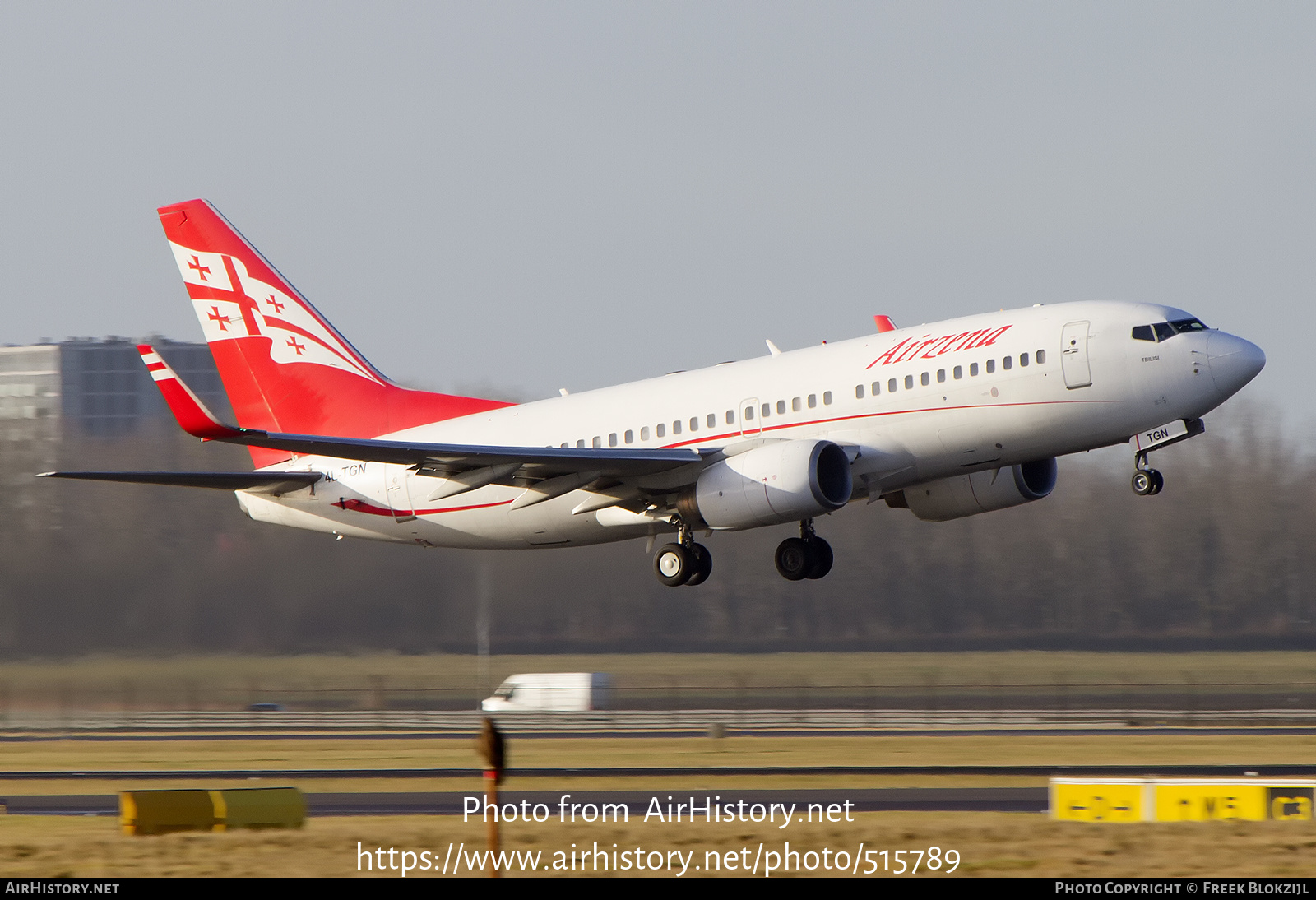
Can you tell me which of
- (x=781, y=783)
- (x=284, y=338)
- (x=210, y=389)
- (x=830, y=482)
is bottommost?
(x=781, y=783)

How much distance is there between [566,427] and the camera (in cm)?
3472

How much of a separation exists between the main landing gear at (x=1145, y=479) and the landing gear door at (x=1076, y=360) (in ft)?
6.60

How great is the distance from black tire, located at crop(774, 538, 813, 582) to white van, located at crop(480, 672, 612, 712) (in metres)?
15.2

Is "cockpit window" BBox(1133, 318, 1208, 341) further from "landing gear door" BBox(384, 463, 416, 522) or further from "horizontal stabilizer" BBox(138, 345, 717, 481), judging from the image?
"landing gear door" BBox(384, 463, 416, 522)

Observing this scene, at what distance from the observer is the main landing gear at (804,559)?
3428 centimetres

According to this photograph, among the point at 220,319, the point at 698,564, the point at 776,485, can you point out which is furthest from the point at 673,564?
the point at 220,319

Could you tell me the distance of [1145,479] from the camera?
29.9 metres

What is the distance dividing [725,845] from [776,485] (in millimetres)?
12428

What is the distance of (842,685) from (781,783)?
22.8m

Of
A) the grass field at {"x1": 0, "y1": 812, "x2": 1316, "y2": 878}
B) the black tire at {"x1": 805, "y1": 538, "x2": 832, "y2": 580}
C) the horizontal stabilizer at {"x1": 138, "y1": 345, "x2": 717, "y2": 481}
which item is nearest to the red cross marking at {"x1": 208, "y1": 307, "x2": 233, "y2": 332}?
the horizontal stabilizer at {"x1": 138, "y1": 345, "x2": 717, "y2": 481}

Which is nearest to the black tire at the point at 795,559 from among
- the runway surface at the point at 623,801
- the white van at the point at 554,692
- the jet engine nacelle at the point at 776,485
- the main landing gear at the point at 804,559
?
the main landing gear at the point at 804,559

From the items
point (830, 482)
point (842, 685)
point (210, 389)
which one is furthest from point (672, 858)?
point (210, 389)
